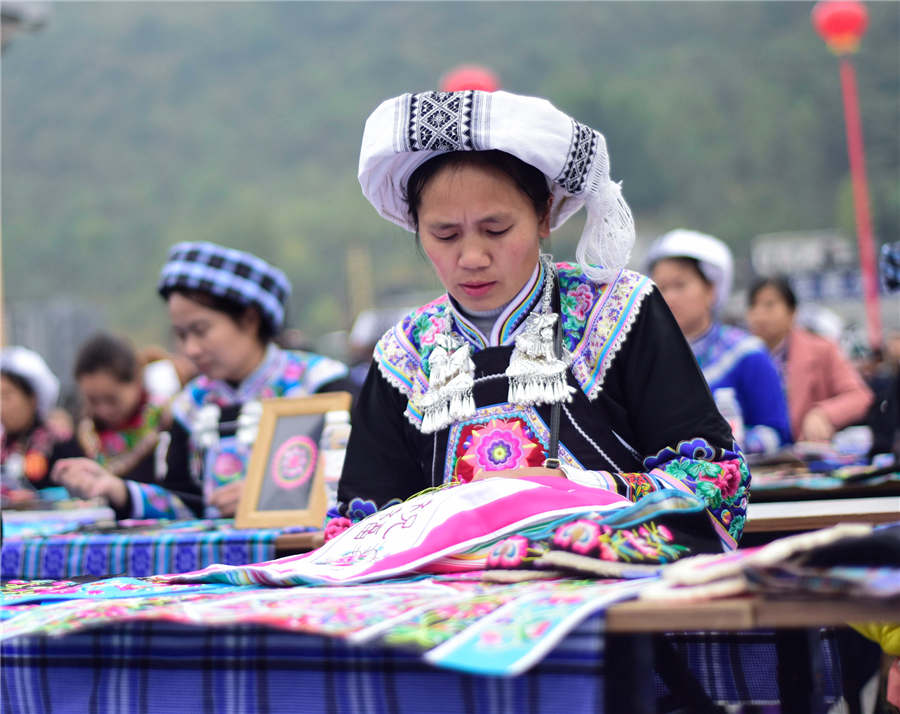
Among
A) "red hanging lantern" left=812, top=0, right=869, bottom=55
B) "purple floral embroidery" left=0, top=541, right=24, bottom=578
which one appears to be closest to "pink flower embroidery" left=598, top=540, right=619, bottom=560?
"purple floral embroidery" left=0, top=541, right=24, bottom=578

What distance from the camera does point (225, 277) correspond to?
12.8 ft

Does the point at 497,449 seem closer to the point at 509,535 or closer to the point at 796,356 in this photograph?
the point at 509,535

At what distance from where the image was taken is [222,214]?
66.5m

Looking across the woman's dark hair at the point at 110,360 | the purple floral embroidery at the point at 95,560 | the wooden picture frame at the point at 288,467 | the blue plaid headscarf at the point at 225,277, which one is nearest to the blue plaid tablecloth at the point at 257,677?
the purple floral embroidery at the point at 95,560

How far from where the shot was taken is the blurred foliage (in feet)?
204

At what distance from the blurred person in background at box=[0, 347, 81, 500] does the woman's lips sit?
13.5ft

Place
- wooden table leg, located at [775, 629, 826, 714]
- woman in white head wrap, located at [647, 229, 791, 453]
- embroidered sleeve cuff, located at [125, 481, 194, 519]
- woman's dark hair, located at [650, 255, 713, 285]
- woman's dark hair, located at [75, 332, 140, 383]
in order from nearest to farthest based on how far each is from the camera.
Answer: wooden table leg, located at [775, 629, 826, 714] < embroidered sleeve cuff, located at [125, 481, 194, 519] < woman in white head wrap, located at [647, 229, 791, 453] < woman's dark hair, located at [650, 255, 713, 285] < woman's dark hair, located at [75, 332, 140, 383]

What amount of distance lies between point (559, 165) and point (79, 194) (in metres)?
72.4

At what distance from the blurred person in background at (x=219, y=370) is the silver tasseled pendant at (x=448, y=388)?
1.63 meters

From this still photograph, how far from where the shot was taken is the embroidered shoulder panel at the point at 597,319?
7.20 ft

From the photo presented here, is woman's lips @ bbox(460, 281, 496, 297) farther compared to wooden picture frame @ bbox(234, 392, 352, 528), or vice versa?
wooden picture frame @ bbox(234, 392, 352, 528)

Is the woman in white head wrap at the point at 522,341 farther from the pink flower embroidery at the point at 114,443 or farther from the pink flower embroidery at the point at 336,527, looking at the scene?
the pink flower embroidery at the point at 114,443

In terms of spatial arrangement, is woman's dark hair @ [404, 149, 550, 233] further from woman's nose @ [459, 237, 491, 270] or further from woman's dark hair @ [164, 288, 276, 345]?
woman's dark hair @ [164, 288, 276, 345]

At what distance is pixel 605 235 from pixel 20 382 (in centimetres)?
463
